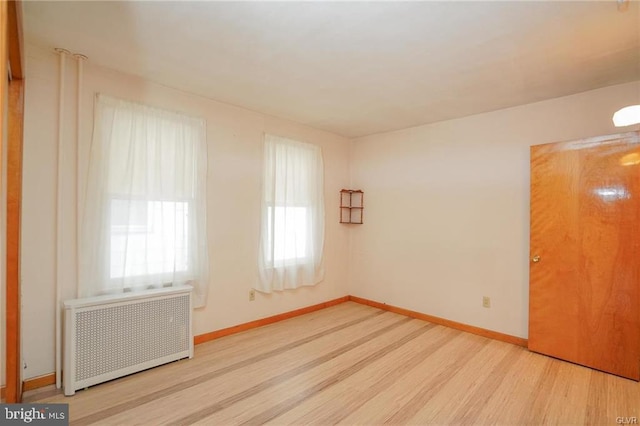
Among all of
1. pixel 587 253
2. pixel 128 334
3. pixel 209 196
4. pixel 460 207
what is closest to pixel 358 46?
pixel 209 196

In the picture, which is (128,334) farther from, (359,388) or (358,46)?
(358,46)

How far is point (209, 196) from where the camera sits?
3.35 metres

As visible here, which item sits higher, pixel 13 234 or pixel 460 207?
pixel 460 207

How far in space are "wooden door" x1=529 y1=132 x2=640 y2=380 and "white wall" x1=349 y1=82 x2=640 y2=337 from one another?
9.4 inches

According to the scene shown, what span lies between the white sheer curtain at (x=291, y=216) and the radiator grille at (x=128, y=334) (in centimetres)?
110

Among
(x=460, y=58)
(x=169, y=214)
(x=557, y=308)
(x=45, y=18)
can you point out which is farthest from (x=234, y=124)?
(x=557, y=308)

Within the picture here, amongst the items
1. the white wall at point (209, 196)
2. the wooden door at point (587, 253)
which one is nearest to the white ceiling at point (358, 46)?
the white wall at point (209, 196)

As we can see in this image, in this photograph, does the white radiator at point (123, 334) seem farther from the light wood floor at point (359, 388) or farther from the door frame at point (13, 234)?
the door frame at point (13, 234)

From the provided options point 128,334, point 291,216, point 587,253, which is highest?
point 291,216

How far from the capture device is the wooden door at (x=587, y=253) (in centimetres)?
262

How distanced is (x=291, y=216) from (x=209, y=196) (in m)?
1.10

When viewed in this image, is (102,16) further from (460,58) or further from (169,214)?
(460,58)

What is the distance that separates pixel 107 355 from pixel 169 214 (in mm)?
1240

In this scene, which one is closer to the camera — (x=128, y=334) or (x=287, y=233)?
(x=128, y=334)
